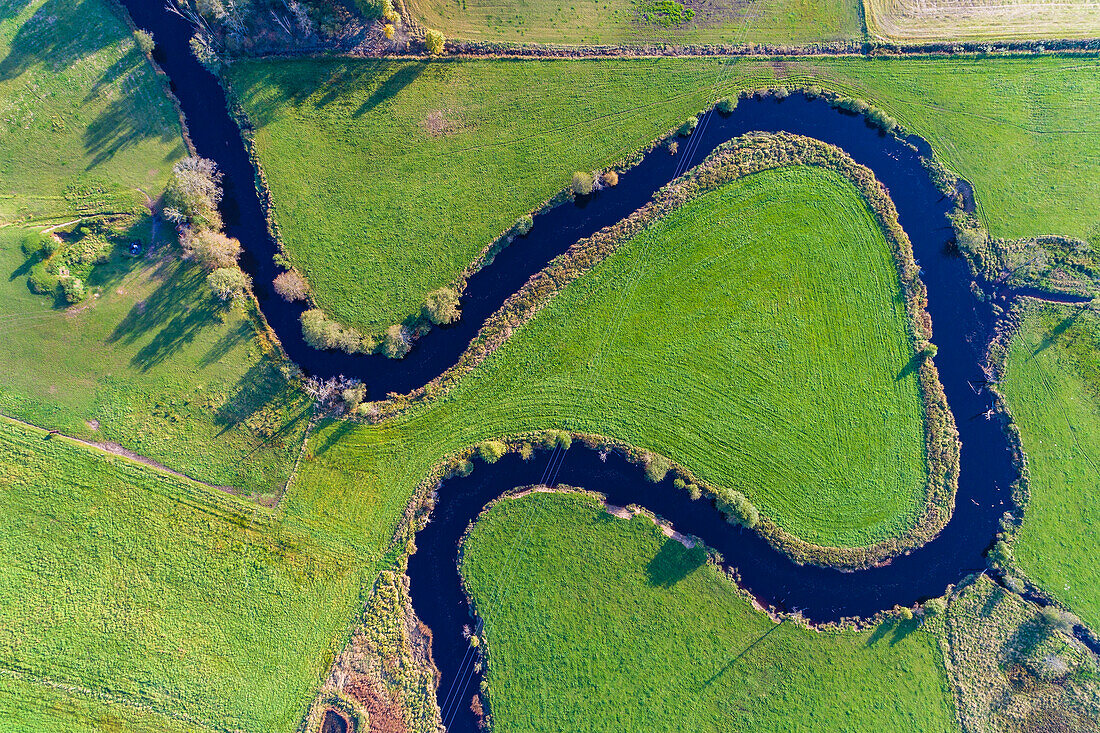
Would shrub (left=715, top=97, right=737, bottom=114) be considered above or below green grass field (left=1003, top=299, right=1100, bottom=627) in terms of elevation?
above

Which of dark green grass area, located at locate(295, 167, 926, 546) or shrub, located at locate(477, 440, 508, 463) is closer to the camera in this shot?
shrub, located at locate(477, 440, 508, 463)

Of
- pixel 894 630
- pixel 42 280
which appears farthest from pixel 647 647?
pixel 42 280

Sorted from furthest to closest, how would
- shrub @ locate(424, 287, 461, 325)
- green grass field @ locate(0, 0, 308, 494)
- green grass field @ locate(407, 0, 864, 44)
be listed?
1. green grass field @ locate(407, 0, 864, 44)
2. green grass field @ locate(0, 0, 308, 494)
3. shrub @ locate(424, 287, 461, 325)

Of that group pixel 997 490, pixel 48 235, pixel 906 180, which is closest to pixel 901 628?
pixel 997 490

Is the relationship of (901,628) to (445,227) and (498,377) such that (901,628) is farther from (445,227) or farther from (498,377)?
(445,227)

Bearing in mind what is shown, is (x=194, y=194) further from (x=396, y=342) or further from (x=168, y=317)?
(x=396, y=342)

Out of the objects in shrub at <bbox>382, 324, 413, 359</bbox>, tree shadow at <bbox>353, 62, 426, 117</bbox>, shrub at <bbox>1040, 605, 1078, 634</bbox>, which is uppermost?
tree shadow at <bbox>353, 62, 426, 117</bbox>

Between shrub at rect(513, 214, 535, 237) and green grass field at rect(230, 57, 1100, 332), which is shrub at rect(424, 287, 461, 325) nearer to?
green grass field at rect(230, 57, 1100, 332)

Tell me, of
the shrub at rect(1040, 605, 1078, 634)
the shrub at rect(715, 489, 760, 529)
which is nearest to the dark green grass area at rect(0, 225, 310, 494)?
the shrub at rect(715, 489, 760, 529)

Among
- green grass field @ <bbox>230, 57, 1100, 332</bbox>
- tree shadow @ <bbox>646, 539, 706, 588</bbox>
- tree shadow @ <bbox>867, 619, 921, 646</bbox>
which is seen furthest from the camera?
green grass field @ <bbox>230, 57, 1100, 332</bbox>
